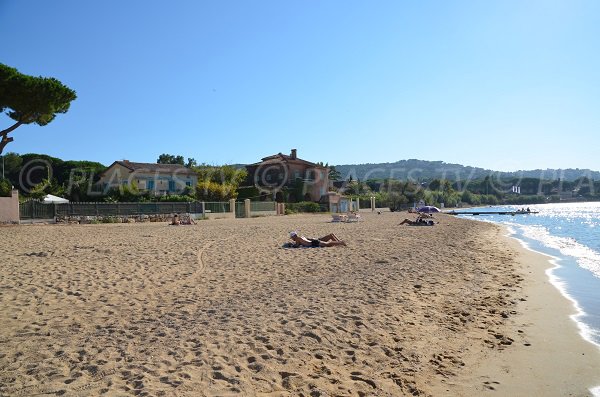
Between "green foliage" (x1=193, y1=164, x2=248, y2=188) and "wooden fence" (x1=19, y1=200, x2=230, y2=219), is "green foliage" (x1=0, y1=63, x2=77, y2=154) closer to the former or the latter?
"wooden fence" (x1=19, y1=200, x2=230, y2=219)

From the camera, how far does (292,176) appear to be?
6019cm

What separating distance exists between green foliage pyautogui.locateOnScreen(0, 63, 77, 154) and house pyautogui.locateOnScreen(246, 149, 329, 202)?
104 ft

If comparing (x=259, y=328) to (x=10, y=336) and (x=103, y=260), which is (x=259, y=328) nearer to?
(x=10, y=336)

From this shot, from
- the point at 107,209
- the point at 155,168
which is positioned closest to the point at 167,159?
the point at 155,168

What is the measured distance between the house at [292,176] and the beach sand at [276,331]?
155 ft

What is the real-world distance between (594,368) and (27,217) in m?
30.9

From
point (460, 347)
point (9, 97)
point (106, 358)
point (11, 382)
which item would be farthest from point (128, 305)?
point (9, 97)

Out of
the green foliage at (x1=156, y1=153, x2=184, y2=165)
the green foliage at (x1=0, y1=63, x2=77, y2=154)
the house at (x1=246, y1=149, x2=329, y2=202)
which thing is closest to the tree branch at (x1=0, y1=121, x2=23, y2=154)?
the green foliage at (x1=0, y1=63, x2=77, y2=154)

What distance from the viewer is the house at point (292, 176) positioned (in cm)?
5759

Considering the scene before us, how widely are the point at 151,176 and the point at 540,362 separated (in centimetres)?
5222

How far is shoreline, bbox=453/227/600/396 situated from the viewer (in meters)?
4.16

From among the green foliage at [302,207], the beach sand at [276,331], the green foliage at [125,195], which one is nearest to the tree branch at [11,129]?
the green foliage at [125,195]

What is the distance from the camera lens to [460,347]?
5.13m

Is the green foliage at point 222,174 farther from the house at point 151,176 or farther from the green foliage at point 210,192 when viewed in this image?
the green foliage at point 210,192
